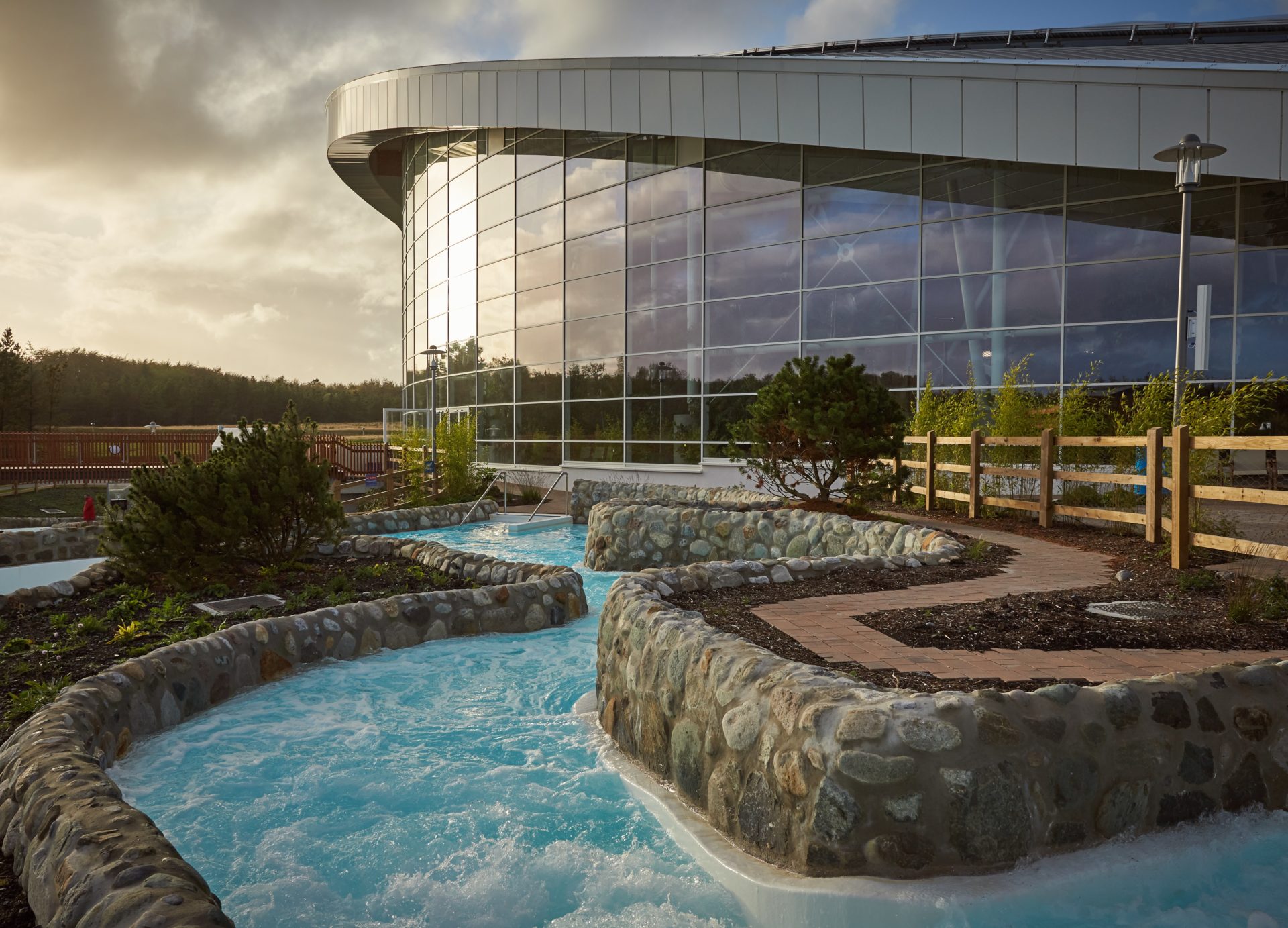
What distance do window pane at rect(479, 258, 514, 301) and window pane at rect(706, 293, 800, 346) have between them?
7.27 m

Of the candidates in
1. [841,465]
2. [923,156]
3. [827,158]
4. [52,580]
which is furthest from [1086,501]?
[52,580]

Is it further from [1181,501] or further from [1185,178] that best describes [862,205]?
[1181,501]

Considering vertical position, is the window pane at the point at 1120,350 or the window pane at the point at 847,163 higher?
the window pane at the point at 847,163

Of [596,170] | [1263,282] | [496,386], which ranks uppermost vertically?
[596,170]

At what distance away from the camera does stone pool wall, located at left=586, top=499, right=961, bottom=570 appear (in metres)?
10.0

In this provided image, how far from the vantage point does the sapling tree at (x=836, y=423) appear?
11.3 m

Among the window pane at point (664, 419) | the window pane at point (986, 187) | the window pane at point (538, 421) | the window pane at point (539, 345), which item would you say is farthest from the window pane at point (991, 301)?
the window pane at point (538, 421)

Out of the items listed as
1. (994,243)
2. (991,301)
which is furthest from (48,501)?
(994,243)

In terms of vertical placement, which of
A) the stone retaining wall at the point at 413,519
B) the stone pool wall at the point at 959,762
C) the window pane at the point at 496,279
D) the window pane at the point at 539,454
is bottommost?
the stone retaining wall at the point at 413,519

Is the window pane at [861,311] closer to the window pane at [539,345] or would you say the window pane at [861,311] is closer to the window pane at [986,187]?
the window pane at [986,187]

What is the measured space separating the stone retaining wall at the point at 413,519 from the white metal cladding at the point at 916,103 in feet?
31.0

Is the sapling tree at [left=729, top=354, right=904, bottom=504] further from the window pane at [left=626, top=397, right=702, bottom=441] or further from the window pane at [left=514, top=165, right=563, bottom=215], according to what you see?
the window pane at [left=514, top=165, right=563, bottom=215]

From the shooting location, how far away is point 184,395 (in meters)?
62.1

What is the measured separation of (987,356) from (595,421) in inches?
386
